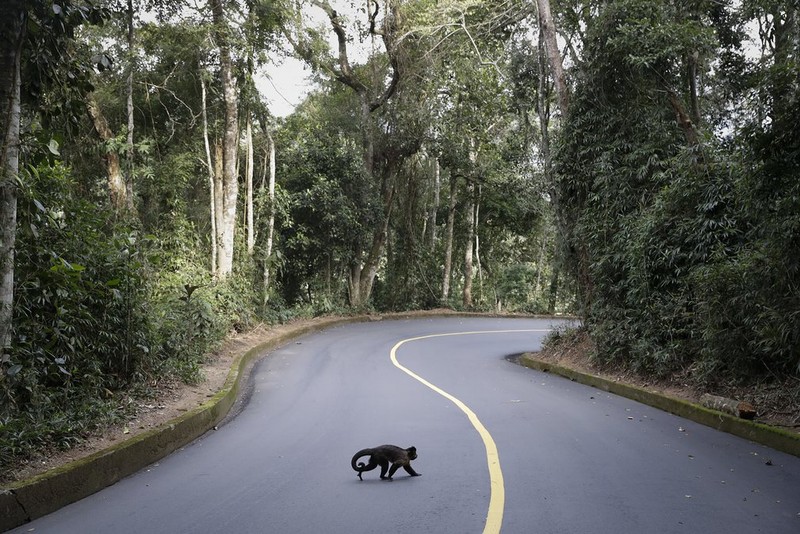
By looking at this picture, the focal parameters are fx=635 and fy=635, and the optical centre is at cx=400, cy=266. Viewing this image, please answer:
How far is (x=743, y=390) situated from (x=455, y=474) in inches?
206

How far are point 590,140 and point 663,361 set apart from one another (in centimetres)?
579

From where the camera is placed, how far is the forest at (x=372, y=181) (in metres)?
6.89

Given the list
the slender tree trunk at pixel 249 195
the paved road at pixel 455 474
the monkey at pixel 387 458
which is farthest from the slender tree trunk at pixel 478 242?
the monkey at pixel 387 458

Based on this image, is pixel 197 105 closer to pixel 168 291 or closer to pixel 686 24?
pixel 168 291

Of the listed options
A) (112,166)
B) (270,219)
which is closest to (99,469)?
(112,166)

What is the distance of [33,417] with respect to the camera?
6.25 m

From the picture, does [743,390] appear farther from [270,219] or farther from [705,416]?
[270,219]

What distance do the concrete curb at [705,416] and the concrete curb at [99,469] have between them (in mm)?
6520

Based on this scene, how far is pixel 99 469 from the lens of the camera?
18.9 ft

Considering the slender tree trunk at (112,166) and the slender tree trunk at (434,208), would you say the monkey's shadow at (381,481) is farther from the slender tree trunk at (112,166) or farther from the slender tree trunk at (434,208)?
the slender tree trunk at (434,208)

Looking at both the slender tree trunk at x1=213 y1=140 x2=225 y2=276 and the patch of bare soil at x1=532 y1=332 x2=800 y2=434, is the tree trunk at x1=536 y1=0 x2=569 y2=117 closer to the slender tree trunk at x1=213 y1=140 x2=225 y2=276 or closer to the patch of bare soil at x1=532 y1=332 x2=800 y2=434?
the patch of bare soil at x1=532 y1=332 x2=800 y2=434

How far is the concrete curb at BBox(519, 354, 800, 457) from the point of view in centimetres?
704

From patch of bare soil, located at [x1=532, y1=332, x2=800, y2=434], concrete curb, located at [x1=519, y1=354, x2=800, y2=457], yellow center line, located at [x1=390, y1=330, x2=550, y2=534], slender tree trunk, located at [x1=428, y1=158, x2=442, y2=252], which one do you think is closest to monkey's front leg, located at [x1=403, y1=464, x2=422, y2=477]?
yellow center line, located at [x1=390, y1=330, x2=550, y2=534]

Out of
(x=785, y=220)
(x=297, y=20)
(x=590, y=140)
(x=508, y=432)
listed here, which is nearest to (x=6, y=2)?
(x=508, y=432)
